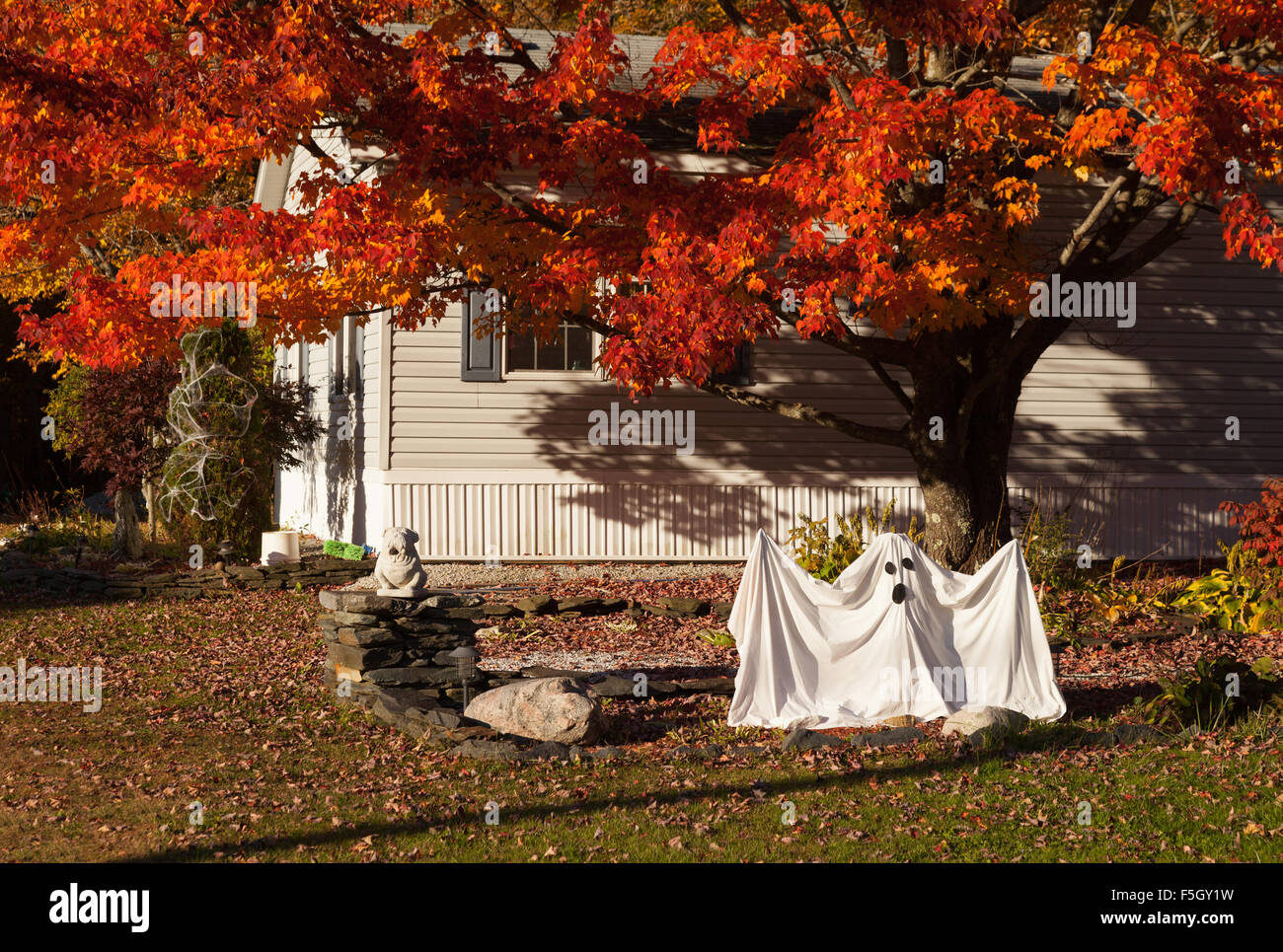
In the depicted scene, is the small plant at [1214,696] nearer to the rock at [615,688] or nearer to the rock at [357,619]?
the rock at [615,688]

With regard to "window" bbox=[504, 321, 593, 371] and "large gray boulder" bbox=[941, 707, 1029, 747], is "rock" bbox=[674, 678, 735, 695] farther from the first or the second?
"window" bbox=[504, 321, 593, 371]

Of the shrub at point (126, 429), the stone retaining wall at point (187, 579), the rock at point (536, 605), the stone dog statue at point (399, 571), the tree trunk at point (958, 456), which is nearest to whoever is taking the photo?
the stone dog statue at point (399, 571)

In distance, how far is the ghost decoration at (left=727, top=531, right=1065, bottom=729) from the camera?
8086mm

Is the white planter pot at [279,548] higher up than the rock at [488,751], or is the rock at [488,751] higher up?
the white planter pot at [279,548]

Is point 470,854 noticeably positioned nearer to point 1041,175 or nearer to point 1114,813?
point 1114,813

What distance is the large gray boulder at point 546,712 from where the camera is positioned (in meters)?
7.66

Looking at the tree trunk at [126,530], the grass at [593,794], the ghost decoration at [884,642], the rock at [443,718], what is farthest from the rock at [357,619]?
the tree trunk at [126,530]

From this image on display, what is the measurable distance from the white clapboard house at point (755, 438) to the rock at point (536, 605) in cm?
276

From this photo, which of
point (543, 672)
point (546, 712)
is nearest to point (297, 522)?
point (543, 672)

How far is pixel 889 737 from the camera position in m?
7.67

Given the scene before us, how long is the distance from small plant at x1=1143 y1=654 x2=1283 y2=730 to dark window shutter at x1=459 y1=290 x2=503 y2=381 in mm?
8624

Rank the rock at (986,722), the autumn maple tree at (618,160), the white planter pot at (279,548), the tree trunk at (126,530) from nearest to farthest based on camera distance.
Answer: the rock at (986,722)
the autumn maple tree at (618,160)
the white planter pot at (279,548)
the tree trunk at (126,530)

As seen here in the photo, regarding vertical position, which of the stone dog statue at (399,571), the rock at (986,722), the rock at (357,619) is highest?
Result: the stone dog statue at (399,571)

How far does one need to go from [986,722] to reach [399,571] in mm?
3818
